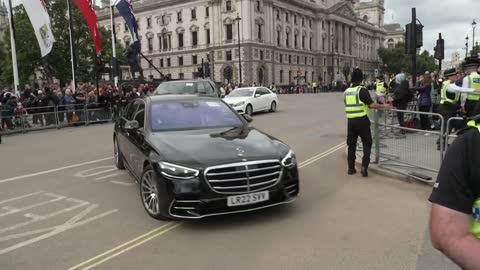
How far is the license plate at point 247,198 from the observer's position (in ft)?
16.7

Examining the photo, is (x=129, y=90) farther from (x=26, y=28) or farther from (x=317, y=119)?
(x=26, y=28)

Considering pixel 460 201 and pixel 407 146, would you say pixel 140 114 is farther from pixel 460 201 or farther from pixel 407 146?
pixel 460 201

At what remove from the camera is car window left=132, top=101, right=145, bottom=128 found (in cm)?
689

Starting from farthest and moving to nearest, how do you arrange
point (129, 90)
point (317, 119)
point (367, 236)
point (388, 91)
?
point (129, 90), point (317, 119), point (388, 91), point (367, 236)

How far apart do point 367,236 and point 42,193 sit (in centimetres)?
526

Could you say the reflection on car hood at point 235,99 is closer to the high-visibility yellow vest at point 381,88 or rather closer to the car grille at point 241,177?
the high-visibility yellow vest at point 381,88

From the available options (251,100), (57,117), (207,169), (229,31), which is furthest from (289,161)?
(229,31)

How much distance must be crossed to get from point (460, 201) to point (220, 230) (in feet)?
12.4

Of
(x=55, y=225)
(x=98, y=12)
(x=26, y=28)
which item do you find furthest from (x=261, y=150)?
(x=98, y=12)

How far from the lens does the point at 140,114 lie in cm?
725

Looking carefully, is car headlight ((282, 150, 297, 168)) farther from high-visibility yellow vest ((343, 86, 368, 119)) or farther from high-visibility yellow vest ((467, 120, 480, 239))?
high-visibility yellow vest ((467, 120, 480, 239))

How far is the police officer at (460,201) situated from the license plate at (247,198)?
3592 millimetres

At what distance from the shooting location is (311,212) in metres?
5.75

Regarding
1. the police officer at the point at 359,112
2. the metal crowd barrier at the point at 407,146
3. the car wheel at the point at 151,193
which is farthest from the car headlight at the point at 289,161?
the metal crowd barrier at the point at 407,146
